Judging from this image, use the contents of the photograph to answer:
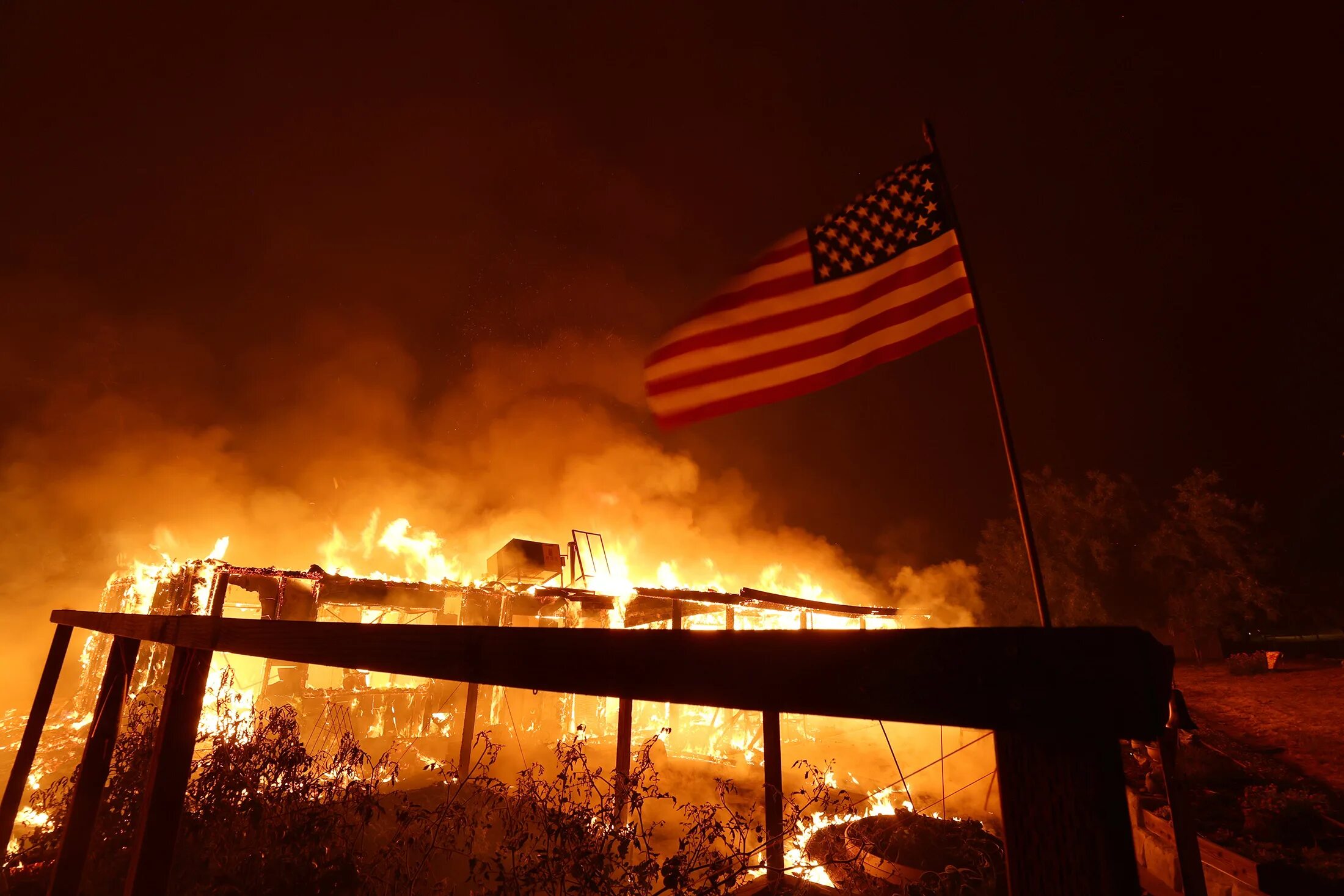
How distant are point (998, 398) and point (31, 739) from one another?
960 cm

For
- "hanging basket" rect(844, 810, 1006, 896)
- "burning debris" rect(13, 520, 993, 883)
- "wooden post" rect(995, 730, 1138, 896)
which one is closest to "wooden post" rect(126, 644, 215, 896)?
"wooden post" rect(995, 730, 1138, 896)

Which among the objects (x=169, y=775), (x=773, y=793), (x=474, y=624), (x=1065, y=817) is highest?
(x=474, y=624)

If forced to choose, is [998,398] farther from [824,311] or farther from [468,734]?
[468,734]

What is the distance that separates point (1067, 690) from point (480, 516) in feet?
165

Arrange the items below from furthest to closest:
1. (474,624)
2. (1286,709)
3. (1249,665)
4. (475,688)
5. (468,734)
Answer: (1249,665) < (1286,709) < (474,624) < (475,688) < (468,734)

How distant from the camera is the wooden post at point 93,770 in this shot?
13.9ft

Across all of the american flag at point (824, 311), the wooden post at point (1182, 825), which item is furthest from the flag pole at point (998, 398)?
the wooden post at point (1182, 825)

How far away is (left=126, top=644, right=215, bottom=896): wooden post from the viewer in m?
2.68

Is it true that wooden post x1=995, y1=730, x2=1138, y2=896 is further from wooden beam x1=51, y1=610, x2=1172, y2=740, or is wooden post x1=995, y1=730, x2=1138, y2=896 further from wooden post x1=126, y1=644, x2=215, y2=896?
wooden post x1=126, y1=644, x2=215, y2=896

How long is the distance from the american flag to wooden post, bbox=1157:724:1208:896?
147 inches

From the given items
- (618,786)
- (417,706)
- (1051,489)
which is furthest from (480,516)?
(618,786)

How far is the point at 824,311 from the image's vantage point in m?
5.45

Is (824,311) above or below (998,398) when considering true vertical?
above

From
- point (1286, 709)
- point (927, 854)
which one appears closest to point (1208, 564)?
point (1286, 709)
